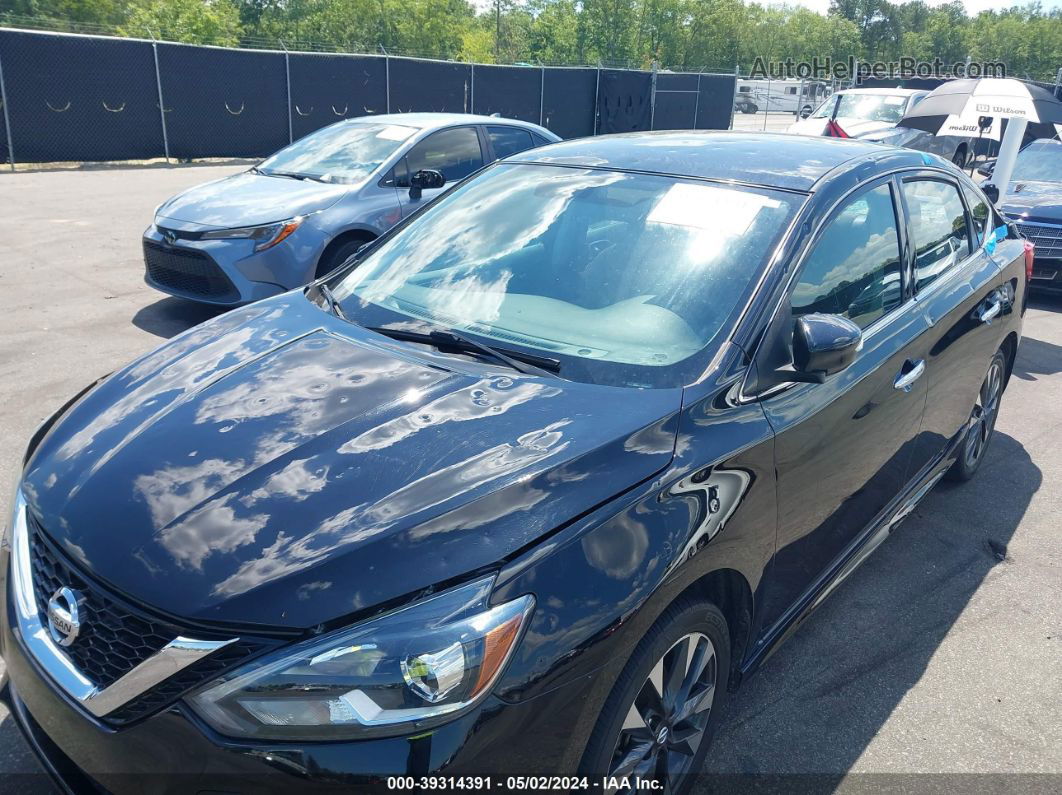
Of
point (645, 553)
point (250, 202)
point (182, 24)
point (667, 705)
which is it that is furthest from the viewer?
point (182, 24)

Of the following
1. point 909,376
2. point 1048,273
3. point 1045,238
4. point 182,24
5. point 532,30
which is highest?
point 532,30

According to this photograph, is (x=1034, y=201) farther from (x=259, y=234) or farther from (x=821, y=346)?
(x=821, y=346)

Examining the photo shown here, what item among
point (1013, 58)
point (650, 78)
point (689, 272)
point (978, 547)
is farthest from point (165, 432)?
point (1013, 58)

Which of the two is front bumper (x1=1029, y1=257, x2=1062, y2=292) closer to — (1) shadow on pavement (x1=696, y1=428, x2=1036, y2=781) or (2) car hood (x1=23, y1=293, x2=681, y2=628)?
(1) shadow on pavement (x1=696, y1=428, x2=1036, y2=781)

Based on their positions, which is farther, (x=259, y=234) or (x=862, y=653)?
(x=259, y=234)

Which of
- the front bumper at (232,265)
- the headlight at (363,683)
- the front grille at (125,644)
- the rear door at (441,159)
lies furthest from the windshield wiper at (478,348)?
the rear door at (441,159)

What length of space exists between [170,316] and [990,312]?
19.4 feet

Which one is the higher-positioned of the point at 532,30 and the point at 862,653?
the point at 532,30

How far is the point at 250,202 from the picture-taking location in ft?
22.8

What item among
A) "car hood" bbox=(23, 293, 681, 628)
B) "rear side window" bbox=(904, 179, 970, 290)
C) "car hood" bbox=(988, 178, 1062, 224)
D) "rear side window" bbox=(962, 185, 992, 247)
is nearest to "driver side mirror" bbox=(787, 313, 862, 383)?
"car hood" bbox=(23, 293, 681, 628)

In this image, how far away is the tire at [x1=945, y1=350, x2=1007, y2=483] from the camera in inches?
181

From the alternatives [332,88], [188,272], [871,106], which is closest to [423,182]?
[188,272]

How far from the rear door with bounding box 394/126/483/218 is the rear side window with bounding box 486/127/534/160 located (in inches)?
8.0

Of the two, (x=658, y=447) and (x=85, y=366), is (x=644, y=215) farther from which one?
(x=85, y=366)
